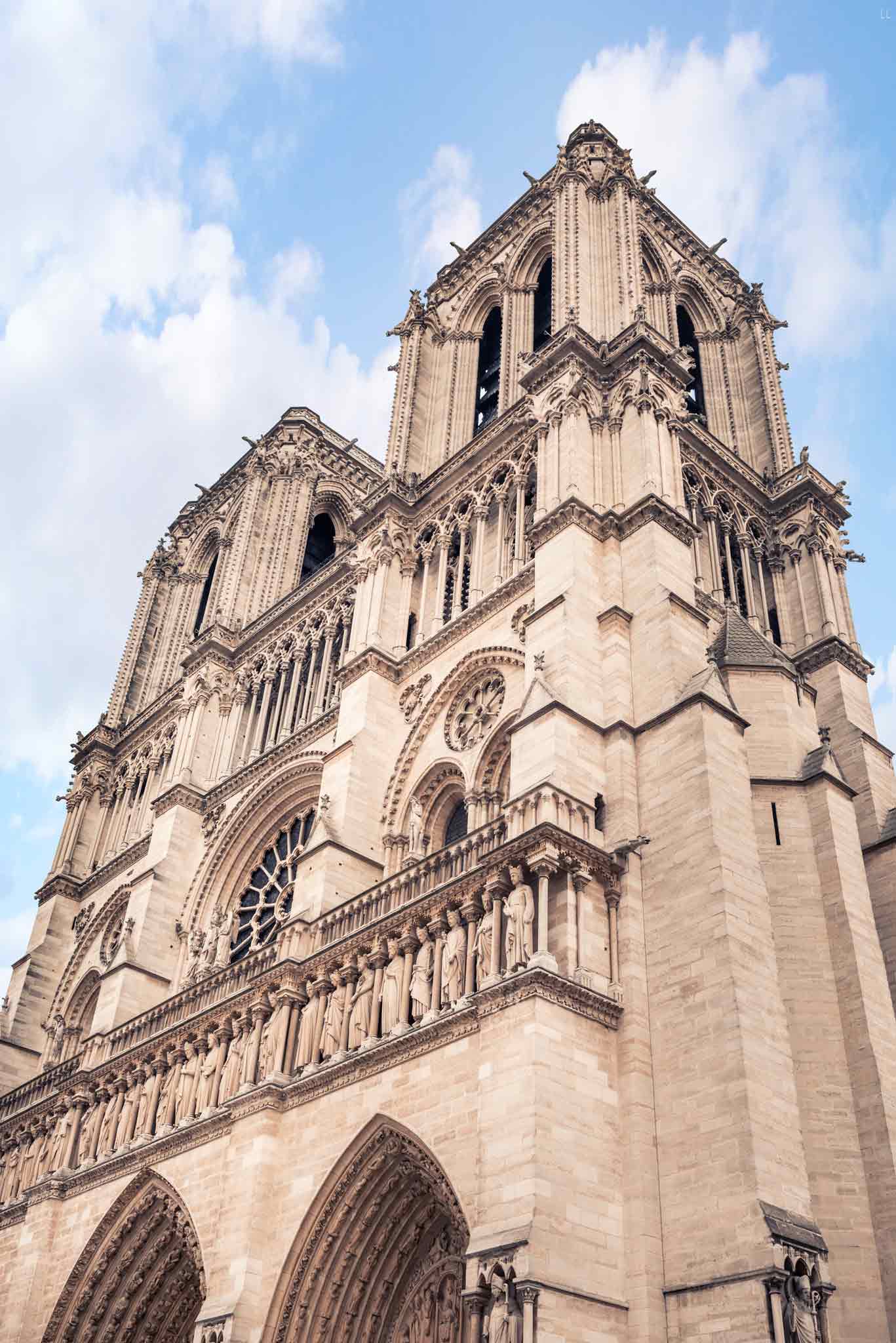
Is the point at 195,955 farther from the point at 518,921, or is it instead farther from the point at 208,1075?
the point at 518,921

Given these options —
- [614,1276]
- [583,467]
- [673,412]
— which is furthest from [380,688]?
[614,1276]

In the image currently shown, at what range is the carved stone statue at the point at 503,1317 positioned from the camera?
11727mm

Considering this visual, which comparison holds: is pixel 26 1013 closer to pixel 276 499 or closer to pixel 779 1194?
pixel 276 499

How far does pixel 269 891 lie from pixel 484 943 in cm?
1031

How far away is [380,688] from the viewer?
877 inches

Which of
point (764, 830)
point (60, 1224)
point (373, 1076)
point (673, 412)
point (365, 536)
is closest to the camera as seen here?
point (373, 1076)

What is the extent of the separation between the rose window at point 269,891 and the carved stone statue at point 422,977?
305 inches

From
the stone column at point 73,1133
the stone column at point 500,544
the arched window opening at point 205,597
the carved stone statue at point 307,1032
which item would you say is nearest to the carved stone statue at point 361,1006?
the carved stone statue at point 307,1032

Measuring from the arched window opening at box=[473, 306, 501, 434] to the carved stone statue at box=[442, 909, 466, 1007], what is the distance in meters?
14.6

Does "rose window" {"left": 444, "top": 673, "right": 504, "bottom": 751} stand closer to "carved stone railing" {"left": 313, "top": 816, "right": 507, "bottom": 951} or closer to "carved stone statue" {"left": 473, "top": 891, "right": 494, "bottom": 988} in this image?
"carved stone railing" {"left": 313, "top": 816, "right": 507, "bottom": 951}

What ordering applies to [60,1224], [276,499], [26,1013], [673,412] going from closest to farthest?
[60,1224] → [673,412] → [26,1013] → [276,499]

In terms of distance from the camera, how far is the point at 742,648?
19.1 m

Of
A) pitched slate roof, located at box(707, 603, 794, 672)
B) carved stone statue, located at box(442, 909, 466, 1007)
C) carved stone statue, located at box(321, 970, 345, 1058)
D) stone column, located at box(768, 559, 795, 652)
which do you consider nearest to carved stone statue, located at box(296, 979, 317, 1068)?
carved stone statue, located at box(321, 970, 345, 1058)

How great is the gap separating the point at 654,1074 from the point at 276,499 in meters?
22.7
